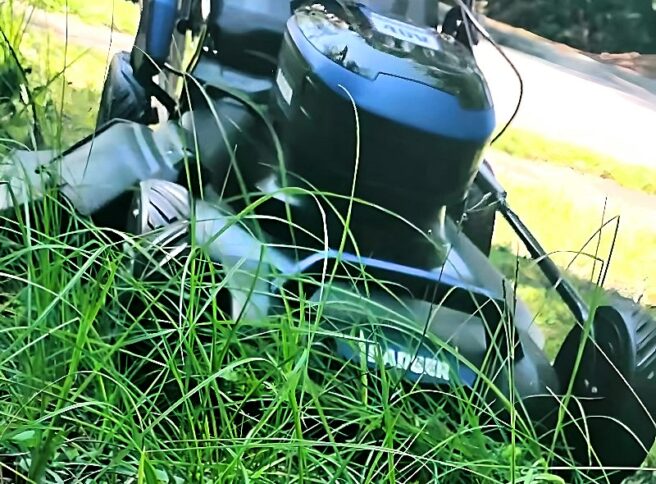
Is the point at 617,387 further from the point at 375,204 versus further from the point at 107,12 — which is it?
the point at 107,12

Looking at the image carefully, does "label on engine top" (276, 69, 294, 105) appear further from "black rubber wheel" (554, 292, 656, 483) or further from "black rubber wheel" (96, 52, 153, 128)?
"black rubber wheel" (554, 292, 656, 483)

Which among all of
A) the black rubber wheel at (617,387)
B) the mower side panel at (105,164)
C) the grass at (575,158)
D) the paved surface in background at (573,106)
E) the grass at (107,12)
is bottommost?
the black rubber wheel at (617,387)

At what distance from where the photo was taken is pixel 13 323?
4.12ft

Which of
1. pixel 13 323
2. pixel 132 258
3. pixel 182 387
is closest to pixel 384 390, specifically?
pixel 182 387

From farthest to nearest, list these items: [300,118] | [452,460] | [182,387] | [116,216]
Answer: [116,216] → [300,118] → [452,460] → [182,387]

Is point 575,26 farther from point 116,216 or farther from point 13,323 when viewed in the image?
point 13,323

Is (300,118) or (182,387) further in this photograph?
(300,118)

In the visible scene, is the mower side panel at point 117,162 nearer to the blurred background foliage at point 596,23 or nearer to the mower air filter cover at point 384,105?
the mower air filter cover at point 384,105

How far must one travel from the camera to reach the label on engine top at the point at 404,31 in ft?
4.16

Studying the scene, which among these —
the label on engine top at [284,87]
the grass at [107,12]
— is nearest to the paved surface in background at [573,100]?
the label on engine top at [284,87]

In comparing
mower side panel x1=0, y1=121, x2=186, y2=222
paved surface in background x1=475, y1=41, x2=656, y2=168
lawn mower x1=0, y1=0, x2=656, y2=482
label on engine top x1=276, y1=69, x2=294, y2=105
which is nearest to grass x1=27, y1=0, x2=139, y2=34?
lawn mower x1=0, y1=0, x2=656, y2=482

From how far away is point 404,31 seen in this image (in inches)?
50.2

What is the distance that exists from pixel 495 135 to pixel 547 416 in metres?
0.44

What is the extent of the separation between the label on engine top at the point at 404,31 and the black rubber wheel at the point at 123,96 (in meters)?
0.44
